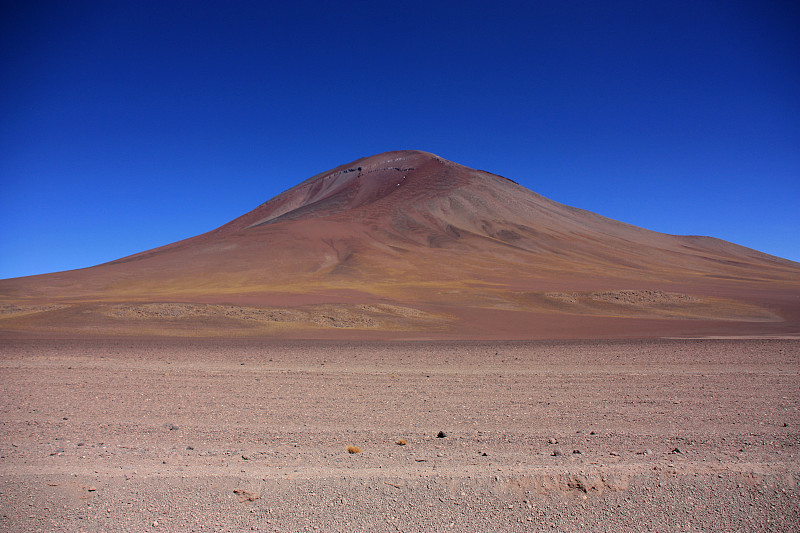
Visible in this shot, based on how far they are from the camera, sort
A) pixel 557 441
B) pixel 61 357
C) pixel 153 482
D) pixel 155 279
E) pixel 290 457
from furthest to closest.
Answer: pixel 155 279, pixel 61 357, pixel 557 441, pixel 290 457, pixel 153 482

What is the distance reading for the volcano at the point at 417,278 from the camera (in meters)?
22.2

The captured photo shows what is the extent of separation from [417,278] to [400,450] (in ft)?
161

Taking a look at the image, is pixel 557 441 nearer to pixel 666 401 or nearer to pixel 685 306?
pixel 666 401

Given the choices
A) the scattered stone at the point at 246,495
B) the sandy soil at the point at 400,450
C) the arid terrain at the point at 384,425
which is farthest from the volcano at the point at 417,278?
the scattered stone at the point at 246,495

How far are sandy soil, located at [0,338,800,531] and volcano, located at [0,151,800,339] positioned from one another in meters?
9.92

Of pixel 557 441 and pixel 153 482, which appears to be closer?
pixel 153 482

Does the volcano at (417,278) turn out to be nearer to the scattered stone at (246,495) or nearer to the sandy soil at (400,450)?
the sandy soil at (400,450)

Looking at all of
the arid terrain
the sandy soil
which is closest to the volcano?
the arid terrain

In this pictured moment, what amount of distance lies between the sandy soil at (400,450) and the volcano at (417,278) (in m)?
9.92

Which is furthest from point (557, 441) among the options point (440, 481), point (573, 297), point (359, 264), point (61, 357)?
point (359, 264)

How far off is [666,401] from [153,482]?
7348mm

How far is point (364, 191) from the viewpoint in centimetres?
12000

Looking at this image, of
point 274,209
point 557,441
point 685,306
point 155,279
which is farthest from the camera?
point 274,209

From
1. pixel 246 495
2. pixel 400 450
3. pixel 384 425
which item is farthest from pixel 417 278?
pixel 246 495
